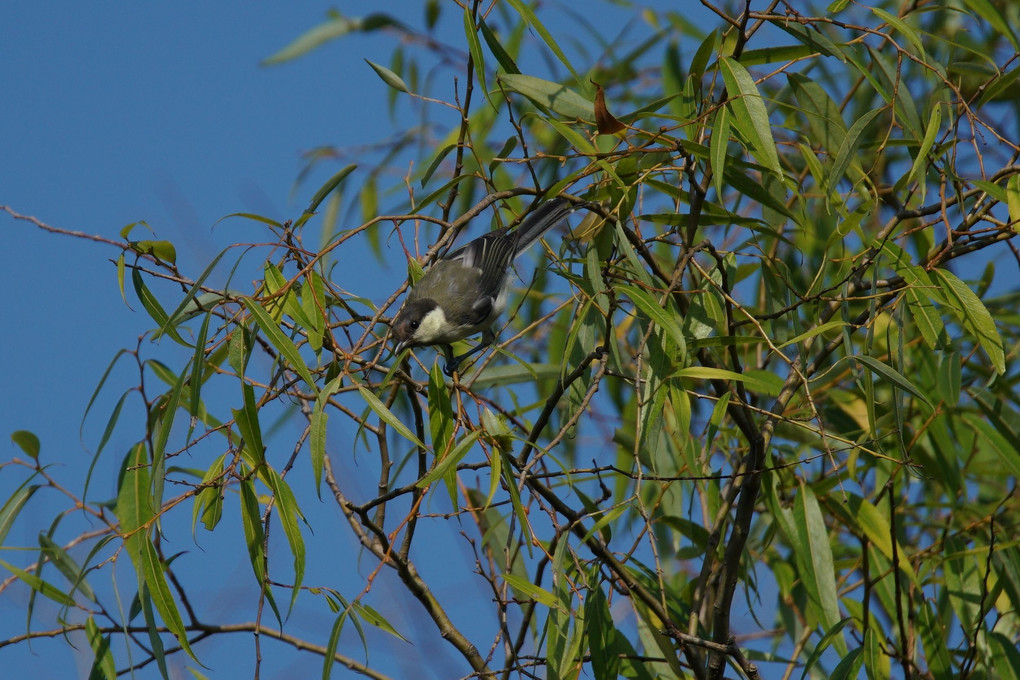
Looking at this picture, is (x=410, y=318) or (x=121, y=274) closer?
(x=121, y=274)

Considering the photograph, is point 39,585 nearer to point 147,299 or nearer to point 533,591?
point 147,299

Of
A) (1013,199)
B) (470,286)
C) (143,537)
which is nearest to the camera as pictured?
(143,537)

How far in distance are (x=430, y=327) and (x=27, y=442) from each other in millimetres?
1094

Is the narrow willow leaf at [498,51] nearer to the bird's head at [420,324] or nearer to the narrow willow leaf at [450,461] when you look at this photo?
the bird's head at [420,324]

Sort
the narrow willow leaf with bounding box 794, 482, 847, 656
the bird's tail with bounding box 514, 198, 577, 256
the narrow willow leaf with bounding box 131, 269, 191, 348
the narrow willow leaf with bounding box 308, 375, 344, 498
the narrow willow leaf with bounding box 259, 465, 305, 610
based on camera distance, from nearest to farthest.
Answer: the narrow willow leaf with bounding box 308, 375, 344, 498 → the narrow willow leaf with bounding box 259, 465, 305, 610 → the narrow willow leaf with bounding box 131, 269, 191, 348 → the narrow willow leaf with bounding box 794, 482, 847, 656 → the bird's tail with bounding box 514, 198, 577, 256

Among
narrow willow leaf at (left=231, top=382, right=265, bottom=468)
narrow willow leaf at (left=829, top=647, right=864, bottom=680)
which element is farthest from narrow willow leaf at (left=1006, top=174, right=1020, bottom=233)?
narrow willow leaf at (left=231, top=382, right=265, bottom=468)

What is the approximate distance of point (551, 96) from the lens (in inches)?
73.3

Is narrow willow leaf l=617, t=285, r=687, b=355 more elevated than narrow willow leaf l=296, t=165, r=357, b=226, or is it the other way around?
narrow willow leaf l=296, t=165, r=357, b=226

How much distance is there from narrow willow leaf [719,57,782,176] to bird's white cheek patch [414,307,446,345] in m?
1.09

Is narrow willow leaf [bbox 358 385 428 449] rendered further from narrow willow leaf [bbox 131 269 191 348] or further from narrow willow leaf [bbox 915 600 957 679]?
narrow willow leaf [bbox 915 600 957 679]

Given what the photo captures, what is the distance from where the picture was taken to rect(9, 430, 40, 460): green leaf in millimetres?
1934

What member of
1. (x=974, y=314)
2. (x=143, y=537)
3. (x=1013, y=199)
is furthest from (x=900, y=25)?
(x=143, y=537)

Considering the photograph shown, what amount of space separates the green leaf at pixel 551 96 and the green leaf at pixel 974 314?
2.38ft

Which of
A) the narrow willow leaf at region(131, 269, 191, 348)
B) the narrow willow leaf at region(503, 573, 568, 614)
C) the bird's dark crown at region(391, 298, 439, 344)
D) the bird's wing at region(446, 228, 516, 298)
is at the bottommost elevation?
the narrow willow leaf at region(503, 573, 568, 614)
